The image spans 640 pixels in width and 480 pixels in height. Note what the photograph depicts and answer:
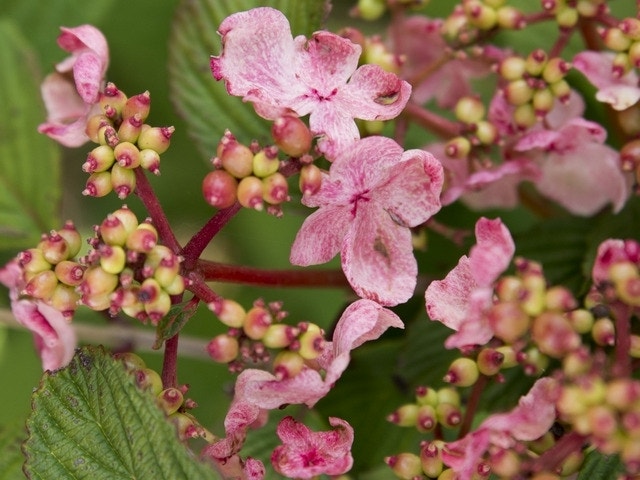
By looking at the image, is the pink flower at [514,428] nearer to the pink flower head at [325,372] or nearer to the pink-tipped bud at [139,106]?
the pink flower head at [325,372]

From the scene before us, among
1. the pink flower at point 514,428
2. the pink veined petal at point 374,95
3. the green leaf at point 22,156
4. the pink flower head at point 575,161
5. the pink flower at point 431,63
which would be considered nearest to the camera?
the pink flower at point 514,428

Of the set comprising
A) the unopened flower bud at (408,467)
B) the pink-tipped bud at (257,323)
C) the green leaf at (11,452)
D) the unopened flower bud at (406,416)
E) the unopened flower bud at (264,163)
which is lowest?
the green leaf at (11,452)

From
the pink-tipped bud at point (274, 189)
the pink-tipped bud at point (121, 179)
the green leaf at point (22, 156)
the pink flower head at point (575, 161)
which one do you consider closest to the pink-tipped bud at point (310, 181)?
the pink-tipped bud at point (274, 189)

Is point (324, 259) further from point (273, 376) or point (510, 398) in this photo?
point (510, 398)

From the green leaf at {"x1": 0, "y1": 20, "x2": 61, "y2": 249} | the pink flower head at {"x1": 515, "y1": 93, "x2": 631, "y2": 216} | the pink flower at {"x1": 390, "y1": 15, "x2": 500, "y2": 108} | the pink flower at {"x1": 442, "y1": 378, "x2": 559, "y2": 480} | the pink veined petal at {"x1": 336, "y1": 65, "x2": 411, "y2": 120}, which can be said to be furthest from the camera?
the green leaf at {"x1": 0, "y1": 20, "x2": 61, "y2": 249}

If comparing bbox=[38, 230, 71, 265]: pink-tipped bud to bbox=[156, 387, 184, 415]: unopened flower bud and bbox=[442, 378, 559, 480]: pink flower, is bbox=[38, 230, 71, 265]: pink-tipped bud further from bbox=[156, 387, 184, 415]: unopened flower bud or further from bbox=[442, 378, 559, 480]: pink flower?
bbox=[442, 378, 559, 480]: pink flower

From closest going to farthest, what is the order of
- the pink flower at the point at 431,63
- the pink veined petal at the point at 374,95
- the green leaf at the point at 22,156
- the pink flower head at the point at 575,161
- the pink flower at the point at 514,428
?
the pink flower at the point at 514,428 → the pink veined petal at the point at 374,95 → the pink flower head at the point at 575,161 → the pink flower at the point at 431,63 → the green leaf at the point at 22,156

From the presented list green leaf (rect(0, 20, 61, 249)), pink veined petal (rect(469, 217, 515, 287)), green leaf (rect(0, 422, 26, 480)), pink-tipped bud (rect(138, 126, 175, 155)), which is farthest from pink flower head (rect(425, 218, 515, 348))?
green leaf (rect(0, 20, 61, 249))
